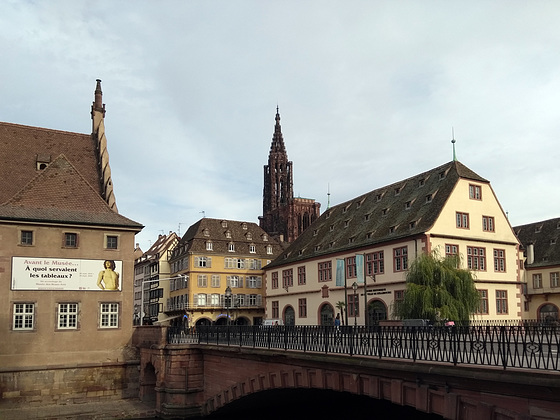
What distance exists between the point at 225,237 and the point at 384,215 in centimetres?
2599

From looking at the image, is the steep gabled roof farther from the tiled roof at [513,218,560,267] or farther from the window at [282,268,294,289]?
the tiled roof at [513,218,560,267]

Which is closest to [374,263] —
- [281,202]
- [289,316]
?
[289,316]

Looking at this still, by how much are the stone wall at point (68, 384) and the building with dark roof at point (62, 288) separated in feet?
0.17

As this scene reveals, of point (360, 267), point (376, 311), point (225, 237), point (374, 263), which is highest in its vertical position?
point (225, 237)

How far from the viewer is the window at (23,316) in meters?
30.8

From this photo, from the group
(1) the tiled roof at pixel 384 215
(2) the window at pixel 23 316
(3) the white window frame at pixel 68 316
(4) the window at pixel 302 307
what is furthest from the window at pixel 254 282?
(2) the window at pixel 23 316

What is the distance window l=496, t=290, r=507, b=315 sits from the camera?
40.4 metres

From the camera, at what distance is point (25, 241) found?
103 ft

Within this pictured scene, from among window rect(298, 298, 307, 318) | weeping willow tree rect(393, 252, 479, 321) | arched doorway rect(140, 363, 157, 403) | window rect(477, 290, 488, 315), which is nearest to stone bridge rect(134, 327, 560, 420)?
arched doorway rect(140, 363, 157, 403)

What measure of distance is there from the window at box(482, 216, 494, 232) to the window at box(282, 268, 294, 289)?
759 inches

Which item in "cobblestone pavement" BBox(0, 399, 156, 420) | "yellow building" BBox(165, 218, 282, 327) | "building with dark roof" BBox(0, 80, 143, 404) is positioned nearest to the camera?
"cobblestone pavement" BBox(0, 399, 156, 420)

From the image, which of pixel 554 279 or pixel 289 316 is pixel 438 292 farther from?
pixel 289 316

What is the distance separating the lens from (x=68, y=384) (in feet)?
103

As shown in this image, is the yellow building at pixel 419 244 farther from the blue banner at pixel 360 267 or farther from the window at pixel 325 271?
the blue banner at pixel 360 267
